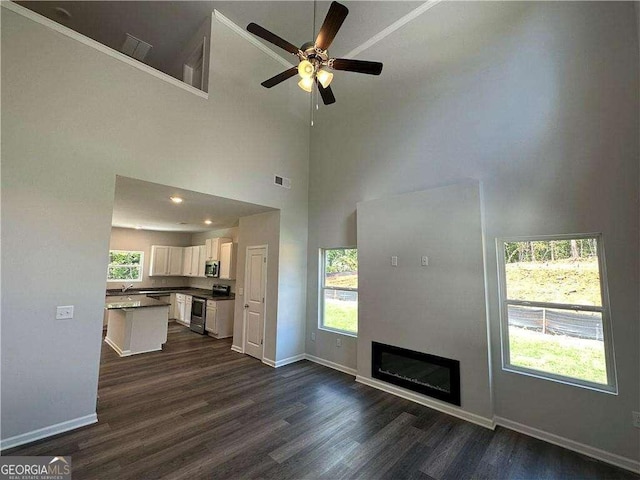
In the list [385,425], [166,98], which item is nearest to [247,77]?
[166,98]

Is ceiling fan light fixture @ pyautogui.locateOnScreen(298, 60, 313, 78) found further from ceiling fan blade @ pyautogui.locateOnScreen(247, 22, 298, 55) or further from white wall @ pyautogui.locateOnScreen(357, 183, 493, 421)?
white wall @ pyautogui.locateOnScreen(357, 183, 493, 421)

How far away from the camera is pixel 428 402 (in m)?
3.41

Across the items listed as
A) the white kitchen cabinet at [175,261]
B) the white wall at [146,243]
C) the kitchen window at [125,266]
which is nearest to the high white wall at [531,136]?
the white kitchen cabinet at [175,261]

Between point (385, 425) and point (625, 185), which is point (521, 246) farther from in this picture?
point (385, 425)

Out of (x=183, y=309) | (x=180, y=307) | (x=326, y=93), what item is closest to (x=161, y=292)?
(x=180, y=307)

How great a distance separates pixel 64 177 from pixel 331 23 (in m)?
2.97

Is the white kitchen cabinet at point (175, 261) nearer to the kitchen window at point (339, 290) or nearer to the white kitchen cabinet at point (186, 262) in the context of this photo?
the white kitchen cabinet at point (186, 262)

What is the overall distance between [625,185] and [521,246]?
0.98m

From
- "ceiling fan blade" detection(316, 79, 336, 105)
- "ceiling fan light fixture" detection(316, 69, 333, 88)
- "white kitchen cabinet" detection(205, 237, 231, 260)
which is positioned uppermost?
"ceiling fan blade" detection(316, 79, 336, 105)

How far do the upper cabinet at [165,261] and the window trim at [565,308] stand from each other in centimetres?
877

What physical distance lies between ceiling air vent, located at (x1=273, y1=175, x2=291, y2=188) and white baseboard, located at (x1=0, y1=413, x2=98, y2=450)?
3.82 m

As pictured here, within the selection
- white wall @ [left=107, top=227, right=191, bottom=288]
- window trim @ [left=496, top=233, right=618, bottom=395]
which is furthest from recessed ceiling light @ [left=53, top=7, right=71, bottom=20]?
window trim @ [left=496, top=233, right=618, bottom=395]

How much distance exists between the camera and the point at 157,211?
210 inches

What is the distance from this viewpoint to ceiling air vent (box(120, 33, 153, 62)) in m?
4.68
